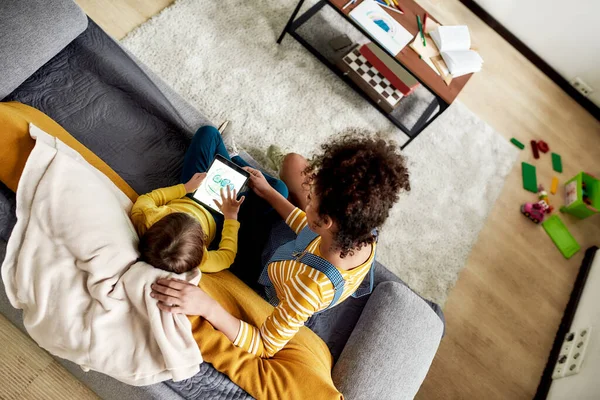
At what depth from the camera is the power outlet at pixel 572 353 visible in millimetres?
1991

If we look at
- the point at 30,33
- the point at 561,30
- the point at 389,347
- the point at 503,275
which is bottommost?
the point at 503,275

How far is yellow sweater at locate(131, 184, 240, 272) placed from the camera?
1.19 meters

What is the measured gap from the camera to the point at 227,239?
1306mm

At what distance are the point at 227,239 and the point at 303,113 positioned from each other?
44.4 inches

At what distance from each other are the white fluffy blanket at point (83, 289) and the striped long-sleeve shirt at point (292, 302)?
18 cm

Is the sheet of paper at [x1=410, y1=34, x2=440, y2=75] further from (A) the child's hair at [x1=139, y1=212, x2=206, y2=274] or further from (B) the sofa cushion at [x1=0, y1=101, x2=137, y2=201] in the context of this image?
(B) the sofa cushion at [x1=0, y1=101, x2=137, y2=201]

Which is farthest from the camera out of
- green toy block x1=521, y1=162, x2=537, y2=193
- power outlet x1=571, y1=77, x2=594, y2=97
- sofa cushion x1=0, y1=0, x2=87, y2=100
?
power outlet x1=571, y1=77, x2=594, y2=97

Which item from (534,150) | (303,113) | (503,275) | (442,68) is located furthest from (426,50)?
(503,275)

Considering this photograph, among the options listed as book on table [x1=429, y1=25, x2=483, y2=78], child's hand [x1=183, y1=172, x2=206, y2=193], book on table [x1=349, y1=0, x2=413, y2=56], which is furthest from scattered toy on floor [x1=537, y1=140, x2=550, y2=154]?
child's hand [x1=183, y1=172, x2=206, y2=193]

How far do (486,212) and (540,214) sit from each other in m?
0.33

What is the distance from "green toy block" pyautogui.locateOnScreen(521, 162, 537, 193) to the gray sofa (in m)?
1.41

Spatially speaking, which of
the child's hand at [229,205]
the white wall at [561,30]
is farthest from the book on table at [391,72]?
the child's hand at [229,205]

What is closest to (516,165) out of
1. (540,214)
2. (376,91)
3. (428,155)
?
(540,214)

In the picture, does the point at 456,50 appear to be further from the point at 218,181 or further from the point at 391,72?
the point at 218,181
